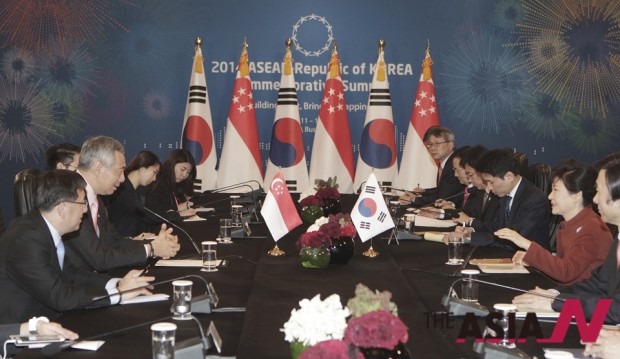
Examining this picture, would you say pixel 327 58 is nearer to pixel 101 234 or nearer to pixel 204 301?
pixel 101 234

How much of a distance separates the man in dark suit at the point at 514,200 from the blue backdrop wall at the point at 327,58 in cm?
375

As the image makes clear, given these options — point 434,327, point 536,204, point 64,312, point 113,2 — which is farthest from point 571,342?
point 113,2

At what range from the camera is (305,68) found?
315 inches

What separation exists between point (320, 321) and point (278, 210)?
2.05 m

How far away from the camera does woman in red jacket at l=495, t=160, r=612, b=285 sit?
127 inches

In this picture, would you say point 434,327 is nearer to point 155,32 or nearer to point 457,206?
point 457,206

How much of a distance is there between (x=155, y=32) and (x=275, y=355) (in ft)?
20.6

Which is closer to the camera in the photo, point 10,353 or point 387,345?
point 387,345

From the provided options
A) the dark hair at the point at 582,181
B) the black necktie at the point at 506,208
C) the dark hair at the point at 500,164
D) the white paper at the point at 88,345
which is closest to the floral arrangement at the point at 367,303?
the white paper at the point at 88,345

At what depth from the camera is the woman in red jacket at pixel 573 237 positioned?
3.23 meters

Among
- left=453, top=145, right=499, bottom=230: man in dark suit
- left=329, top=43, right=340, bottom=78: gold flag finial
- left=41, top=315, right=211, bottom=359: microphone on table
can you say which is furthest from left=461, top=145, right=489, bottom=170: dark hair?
left=41, top=315, right=211, bottom=359: microphone on table

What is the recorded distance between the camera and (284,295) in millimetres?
2773

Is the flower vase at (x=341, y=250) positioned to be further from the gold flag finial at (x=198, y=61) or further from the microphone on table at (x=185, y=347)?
the gold flag finial at (x=198, y=61)

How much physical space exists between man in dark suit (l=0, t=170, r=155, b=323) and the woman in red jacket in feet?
5.07
